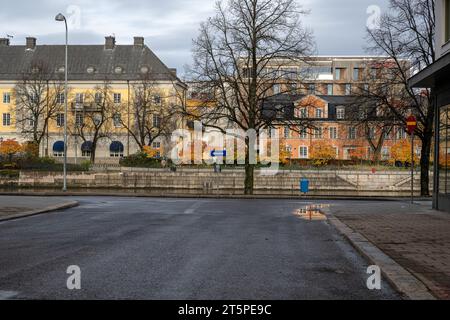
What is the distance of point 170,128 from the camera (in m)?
72.8

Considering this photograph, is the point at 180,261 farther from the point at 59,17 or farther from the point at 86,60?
the point at 86,60

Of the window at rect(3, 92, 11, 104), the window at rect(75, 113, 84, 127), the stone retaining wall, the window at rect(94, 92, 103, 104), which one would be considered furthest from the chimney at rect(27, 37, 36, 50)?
the stone retaining wall

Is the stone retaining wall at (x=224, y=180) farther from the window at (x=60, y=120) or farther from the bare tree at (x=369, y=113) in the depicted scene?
the window at (x=60, y=120)

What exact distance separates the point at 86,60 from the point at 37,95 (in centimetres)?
1461

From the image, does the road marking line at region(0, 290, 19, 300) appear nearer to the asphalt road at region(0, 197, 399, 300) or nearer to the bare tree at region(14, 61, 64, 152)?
the asphalt road at region(0, 197, 399, 300)

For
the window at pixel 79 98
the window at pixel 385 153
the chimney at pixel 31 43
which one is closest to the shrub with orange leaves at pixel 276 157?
the window at pixel 385 153

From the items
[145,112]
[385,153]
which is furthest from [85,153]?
[385,153]

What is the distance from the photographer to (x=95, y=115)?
83.4 m

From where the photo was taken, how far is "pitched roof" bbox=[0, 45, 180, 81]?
289 ft

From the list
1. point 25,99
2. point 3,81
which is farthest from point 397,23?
point 3,81

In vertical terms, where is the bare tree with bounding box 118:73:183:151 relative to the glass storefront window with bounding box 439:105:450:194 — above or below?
above

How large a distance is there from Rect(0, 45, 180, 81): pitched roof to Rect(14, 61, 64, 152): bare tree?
4904 millimetres

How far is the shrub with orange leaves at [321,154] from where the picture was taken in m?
70.8
